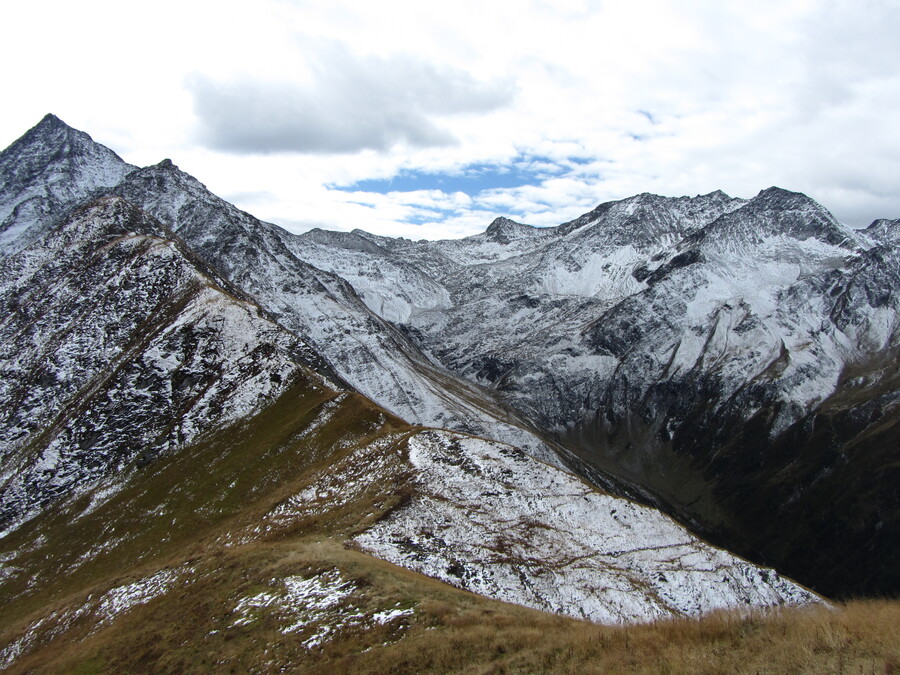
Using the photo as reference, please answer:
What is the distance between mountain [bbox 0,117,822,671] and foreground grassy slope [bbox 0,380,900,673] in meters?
0.23

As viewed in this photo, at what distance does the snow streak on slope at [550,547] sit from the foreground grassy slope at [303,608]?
4182 mm

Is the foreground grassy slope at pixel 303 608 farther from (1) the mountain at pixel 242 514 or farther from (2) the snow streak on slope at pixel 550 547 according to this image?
(2) the snow streak on slope at pixel 550 547

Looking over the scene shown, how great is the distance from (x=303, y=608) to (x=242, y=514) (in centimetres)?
3848

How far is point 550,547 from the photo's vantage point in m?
42.4

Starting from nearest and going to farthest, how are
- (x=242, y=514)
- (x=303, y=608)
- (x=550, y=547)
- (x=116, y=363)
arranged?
1. (x=303, y=608)
2. (x=550, y=547)
3. (x=242, y=514)
4. (x=116, y=363)

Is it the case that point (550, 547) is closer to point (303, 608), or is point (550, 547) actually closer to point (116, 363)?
→ point (303, 608)

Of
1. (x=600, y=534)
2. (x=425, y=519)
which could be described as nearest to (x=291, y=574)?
(x=425, y=519)

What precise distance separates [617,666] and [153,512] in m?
74.6

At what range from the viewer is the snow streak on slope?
37031 millimetres

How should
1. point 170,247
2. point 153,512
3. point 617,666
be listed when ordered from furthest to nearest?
1. point 170,247
2. point 153,512
3. point 617,666

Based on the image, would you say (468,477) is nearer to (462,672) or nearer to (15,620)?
(462,672)

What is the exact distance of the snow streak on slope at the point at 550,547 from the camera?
37031 millimetres

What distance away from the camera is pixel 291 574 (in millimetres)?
30656

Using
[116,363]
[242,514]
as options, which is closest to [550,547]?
[242,514]
